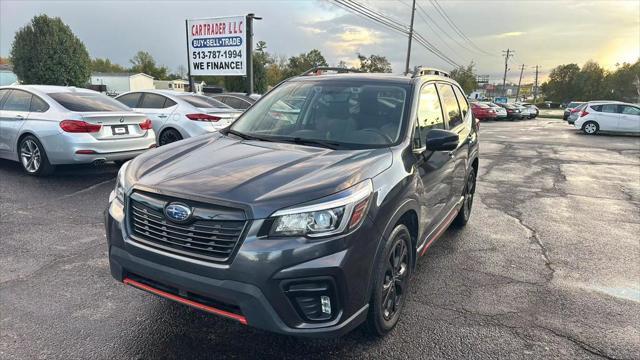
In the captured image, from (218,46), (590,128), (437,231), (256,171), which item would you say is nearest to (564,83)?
(590,128)

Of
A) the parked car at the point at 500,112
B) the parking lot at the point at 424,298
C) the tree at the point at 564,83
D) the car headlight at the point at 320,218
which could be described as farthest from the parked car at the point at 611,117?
the tree at the point at 564,83

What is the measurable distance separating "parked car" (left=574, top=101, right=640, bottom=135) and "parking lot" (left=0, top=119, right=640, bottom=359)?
18.6 metres

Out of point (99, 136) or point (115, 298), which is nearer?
point (115, 298)

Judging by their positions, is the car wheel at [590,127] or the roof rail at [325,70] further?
the car wheel at [590,127]

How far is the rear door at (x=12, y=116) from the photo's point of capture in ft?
24.4

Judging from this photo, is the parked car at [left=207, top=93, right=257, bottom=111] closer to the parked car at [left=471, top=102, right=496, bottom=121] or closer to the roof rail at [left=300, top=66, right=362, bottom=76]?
the roof rail at [left=300, top=66, right=362, bottom=76]

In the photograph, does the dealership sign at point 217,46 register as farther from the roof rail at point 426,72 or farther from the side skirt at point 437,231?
the side skirt at point 437,231

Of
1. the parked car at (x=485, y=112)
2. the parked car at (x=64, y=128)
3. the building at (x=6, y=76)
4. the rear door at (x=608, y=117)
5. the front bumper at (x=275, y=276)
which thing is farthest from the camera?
the building at (x=6, y=76)

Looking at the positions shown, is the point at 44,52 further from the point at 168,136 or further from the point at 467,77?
the point at 467,77

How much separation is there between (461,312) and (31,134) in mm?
7140

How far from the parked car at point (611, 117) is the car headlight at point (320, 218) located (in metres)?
24.7

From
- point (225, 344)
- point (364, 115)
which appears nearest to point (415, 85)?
point (364, 115)

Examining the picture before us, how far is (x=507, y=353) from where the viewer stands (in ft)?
9.77

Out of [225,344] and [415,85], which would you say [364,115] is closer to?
[415,85]
